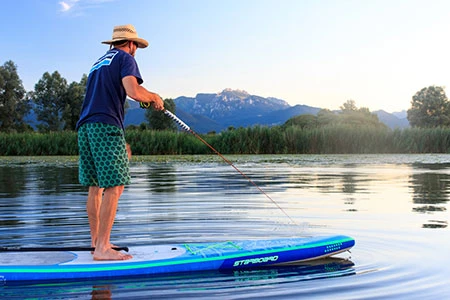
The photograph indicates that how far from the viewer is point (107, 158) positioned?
515 cm

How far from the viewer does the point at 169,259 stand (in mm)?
5004

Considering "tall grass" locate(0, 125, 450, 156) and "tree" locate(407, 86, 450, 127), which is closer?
"tall grass" locate(0, 125, 450, 156)

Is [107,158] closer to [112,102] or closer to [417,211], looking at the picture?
[112,102]

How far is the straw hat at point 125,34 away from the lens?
17.3ft

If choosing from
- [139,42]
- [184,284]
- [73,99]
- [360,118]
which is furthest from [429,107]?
[184,284]

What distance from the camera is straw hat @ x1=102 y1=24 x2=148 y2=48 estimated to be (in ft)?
17.3

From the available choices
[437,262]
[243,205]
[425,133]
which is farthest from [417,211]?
[425,133]

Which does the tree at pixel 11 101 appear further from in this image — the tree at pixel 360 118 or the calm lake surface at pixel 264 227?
the calm lake surface at pixel 264 227

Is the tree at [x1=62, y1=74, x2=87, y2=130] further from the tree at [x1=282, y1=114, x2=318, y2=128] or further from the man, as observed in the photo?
the man

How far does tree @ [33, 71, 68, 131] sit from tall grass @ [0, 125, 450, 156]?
5151cm

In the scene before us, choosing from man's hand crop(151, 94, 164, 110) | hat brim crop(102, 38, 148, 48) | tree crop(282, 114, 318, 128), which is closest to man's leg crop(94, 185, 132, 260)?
man's hand crop(151, 94, 164, 110)

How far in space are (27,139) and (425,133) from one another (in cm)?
2130

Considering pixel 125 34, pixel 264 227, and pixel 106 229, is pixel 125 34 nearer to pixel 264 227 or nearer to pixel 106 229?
pixel 106 229

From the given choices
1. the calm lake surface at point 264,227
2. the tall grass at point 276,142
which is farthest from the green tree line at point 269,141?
the calm lake surface at point 264,227
